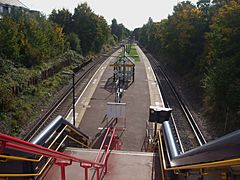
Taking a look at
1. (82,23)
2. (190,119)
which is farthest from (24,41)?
(82,23)

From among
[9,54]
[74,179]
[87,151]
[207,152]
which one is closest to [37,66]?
[9,54]

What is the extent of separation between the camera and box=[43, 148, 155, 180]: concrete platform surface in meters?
→ 6.06

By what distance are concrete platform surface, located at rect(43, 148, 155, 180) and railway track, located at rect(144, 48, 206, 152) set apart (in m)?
2.57

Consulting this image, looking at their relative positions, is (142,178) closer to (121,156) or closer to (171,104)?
(121,156)

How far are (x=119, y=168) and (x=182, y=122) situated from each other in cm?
1149

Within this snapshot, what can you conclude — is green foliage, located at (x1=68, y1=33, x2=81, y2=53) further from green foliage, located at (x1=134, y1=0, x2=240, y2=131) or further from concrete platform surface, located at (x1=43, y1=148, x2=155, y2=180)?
concrete platform surface, located at (x1=43, y1=148, x2=155, y2=180)

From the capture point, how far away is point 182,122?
1775 cm

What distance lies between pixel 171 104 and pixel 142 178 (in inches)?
622

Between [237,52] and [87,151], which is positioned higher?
[237,52]

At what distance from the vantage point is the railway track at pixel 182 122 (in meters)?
14.5

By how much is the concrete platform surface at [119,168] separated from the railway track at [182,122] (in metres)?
2.57

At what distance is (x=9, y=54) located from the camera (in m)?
22.5

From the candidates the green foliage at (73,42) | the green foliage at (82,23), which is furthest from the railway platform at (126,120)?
the green foliage at (82,23)

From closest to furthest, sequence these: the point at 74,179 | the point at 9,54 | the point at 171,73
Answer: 1. the point at 74,179
2. the point at 9,54
3. the point at 171,73
